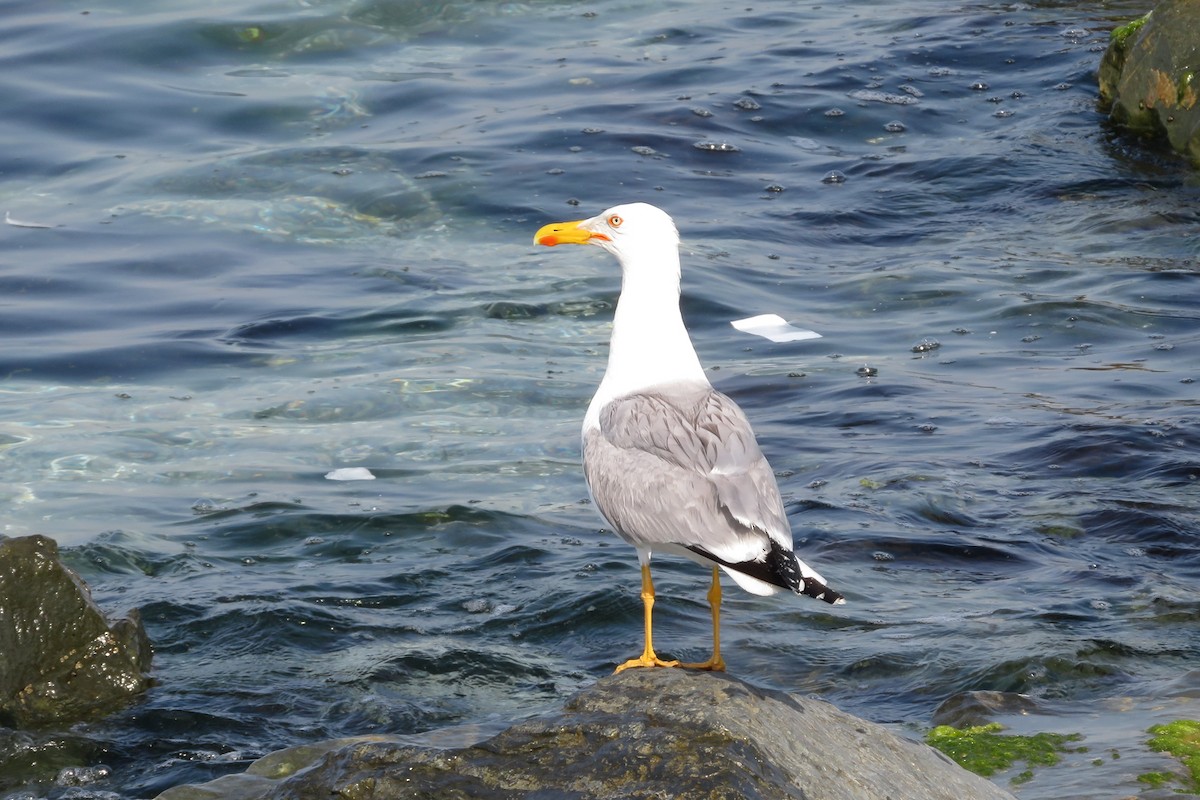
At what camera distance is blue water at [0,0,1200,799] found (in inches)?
248

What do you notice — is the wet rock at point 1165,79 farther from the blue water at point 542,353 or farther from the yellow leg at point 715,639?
the yellow leg at point 715,639

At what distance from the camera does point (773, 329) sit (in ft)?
33.7

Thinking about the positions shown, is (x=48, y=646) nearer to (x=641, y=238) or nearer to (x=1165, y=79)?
(x=641, y=238)

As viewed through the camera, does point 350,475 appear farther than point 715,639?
Yes

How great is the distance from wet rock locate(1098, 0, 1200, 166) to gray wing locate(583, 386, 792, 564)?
27.9 feet

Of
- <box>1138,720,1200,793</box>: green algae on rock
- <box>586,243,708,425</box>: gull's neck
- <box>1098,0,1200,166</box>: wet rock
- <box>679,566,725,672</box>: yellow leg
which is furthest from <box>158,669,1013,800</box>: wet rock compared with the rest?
<box>1098,0,1200,166</box>: wet rock

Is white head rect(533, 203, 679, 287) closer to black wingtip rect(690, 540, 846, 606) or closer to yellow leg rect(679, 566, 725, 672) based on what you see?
yellow leg rect(679, 566, 725, 672)

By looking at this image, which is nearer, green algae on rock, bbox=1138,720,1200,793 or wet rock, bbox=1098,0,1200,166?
green algae on rock, bbox=1138,720,1200,793

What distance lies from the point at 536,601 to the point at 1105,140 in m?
8.11

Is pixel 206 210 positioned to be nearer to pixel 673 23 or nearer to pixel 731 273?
pixel 731 273

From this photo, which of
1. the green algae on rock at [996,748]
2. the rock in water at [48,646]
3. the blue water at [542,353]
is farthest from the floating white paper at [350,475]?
the green algae on rock at [996,748]

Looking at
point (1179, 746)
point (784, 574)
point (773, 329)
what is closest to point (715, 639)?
point (784, 574)

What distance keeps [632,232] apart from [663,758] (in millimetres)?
2426

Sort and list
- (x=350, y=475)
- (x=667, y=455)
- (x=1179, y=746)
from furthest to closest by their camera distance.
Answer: (x=350, y=475), (x=667, y=455), (x=1179, y=746)
